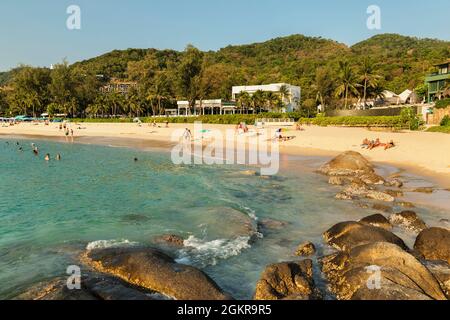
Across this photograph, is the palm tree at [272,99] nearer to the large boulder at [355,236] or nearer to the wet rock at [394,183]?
the wet rock at [394,183]

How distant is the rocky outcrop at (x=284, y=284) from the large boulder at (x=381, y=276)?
58 centimetres

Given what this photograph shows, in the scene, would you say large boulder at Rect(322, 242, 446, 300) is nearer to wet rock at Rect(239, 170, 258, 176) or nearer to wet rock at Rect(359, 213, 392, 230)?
wet rock at Rect(359, 213, 392, 230)

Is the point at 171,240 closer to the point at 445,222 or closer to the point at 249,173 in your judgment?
the point at 445,222

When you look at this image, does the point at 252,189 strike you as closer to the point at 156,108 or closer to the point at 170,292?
the point at 170,292

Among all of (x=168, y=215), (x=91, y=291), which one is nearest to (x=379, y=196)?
(x=168, y=215)

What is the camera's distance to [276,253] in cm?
1062

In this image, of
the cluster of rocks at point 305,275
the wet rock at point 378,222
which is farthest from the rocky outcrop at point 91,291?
the wet rock at point 378,222

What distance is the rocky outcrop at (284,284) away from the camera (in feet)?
24.9

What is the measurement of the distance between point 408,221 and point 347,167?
11.1m

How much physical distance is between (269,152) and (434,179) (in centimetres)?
1724

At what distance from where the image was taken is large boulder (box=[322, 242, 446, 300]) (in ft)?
22.0
